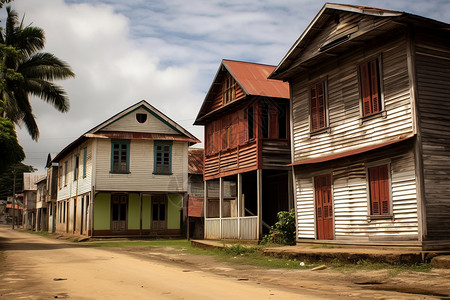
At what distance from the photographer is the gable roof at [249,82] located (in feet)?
68.7

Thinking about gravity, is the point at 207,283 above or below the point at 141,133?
below

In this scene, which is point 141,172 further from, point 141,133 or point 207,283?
point 207,283

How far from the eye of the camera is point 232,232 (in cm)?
2230

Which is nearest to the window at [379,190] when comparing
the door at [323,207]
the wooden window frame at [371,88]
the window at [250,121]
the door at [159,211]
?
the wooden window frame at [371,88]

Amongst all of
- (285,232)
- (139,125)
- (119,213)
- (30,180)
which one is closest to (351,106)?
(285,232)

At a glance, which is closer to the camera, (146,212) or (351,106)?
(351,106)

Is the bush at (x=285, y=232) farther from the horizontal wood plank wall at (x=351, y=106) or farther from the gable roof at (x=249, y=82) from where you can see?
the gable roof at (x=249, y=82)

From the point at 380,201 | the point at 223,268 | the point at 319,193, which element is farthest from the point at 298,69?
the point at 223,268

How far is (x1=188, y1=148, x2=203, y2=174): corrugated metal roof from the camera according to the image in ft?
124

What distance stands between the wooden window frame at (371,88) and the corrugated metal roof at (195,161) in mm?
23134

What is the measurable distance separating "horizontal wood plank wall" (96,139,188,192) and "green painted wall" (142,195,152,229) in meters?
1.06

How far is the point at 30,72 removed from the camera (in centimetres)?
3020

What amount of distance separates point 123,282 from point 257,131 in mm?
11113

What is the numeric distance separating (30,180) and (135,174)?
47.4 meters
